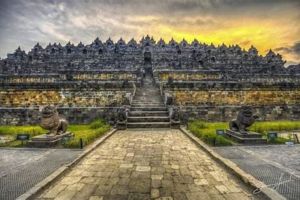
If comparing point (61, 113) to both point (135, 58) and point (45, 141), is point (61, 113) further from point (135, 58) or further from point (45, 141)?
point (135, 58)

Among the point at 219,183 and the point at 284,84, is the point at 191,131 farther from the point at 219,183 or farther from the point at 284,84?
the point at 284,84

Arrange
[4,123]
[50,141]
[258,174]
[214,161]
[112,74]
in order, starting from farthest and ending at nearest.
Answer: [112,74] < [4,123] < [50,141] < [214,161] < [258,174]

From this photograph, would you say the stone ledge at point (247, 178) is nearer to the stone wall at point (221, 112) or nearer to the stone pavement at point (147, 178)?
the stone pavement at point (147, 178)

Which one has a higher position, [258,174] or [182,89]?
[182,89]

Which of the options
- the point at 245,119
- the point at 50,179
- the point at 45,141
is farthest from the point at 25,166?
the point at 245,119

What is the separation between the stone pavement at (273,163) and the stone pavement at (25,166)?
193 inches

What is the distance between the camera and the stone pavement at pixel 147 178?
4227 millimetres

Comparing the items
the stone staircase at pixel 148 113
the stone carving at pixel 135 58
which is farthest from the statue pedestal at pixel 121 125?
the stone carving at pixel 135 58

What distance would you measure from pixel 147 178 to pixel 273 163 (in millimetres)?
3554

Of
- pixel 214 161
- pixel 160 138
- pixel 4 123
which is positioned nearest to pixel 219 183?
pixel 214 161

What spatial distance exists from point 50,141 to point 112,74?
49.7 feet

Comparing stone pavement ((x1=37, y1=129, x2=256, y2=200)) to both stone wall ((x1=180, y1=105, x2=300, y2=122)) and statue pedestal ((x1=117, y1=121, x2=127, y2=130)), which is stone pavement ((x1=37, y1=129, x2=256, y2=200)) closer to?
statue pedestal ((x1=117, y1=121, x2=127, y2=130))

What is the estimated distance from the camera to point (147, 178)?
16.4 ft

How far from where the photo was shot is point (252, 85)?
627 inches
